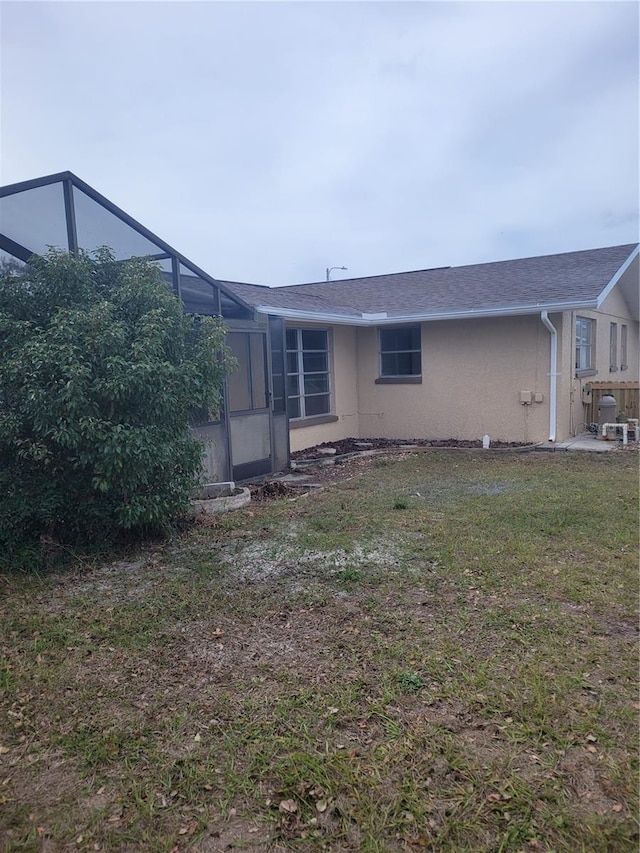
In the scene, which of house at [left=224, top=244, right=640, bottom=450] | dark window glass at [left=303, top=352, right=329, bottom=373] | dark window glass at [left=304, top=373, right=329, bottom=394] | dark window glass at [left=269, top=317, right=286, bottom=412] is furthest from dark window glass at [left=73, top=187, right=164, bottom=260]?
dark window glass at [left=304, top=373, right=329, bottom=394]

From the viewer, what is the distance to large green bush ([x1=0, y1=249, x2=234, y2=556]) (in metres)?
4.88

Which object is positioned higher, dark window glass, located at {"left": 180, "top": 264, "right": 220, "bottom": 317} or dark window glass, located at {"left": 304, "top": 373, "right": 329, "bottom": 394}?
dark window glass, located at {"left": 180, "top": 264, "right": 220, "bottom": 317}

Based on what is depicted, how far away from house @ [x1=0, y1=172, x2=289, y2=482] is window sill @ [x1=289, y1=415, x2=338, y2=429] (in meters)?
1.62

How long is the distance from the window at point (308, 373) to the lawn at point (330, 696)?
19.9 ft

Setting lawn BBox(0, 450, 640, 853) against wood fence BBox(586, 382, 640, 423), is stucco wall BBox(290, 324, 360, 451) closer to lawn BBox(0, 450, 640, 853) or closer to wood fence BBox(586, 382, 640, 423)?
wood fence BBox(586, 382, 640, 423)

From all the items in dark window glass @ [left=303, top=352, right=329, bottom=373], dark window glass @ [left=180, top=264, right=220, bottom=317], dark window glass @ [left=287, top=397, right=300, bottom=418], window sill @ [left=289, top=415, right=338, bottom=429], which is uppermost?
dark window glass @ [left=180, top=264, right=220, bottom=317]

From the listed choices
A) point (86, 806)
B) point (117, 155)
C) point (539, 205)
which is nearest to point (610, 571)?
point (86, 806)

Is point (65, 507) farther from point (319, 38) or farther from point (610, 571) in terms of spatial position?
point (319, 38)

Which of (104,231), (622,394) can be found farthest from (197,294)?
(622,394)

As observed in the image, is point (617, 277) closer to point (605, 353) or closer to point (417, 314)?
point (605, 353)

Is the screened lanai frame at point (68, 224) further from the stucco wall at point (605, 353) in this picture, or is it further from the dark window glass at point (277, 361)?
the stucco wall at point (605, 353)

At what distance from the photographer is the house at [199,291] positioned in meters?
5.86

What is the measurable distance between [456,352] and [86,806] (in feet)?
35.8

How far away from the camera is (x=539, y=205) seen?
64.0 ft
